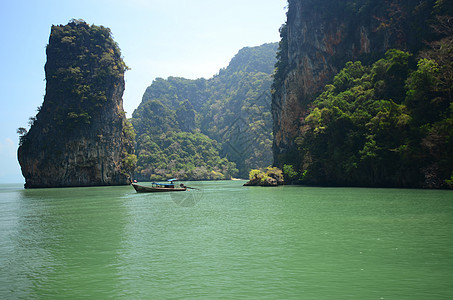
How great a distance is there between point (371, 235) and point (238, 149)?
109 meters

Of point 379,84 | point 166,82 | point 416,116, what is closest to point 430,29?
point 379,84

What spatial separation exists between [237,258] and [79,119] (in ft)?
199

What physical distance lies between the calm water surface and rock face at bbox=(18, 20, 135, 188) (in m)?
49.9

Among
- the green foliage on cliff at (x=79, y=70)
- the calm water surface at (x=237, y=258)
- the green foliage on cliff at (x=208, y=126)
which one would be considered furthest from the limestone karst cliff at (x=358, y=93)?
the green foliage on cliff at (x=208, y=126)

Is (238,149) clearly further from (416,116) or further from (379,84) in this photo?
(416,116)

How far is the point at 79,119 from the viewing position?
206 ft

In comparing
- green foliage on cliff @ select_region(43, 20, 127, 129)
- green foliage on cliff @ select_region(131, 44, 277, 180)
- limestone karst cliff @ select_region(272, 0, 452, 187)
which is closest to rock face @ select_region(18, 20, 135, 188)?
green foliage on cliff @ select_region(43, 20, 127, 129)

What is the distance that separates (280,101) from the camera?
61531 mm

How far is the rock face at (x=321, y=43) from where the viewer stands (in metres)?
44.6

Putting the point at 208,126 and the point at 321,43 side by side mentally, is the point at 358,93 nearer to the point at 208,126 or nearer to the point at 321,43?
the point at 321,43

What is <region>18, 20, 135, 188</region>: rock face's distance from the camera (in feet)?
202

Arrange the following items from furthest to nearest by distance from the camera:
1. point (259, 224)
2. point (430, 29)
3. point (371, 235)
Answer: point (430, 29)
point (259, 224)
point (371, 235)

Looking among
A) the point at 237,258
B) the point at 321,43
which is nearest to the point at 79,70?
the point at 321,43

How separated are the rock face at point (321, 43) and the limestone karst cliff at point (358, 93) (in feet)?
0.51
